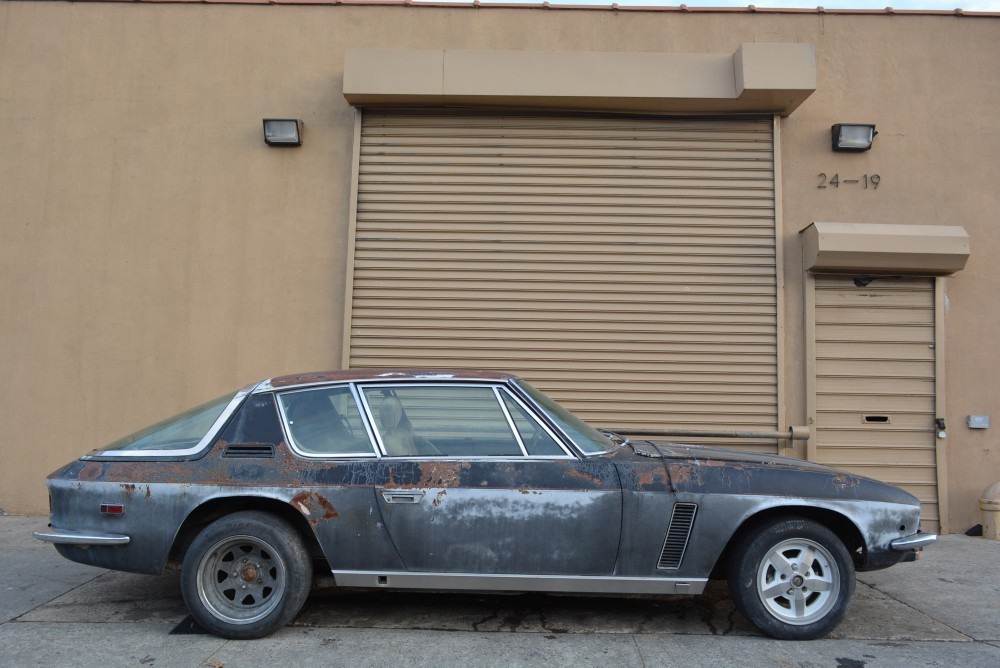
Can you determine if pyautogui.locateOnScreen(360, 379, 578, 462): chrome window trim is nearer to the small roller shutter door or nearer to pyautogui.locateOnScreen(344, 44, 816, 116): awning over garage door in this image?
pyautogui.locateOnScreen(344, 44, 816, 116): awning over garage door

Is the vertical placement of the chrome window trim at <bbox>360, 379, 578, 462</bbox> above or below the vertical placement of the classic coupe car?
above

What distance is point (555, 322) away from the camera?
767 centimetres

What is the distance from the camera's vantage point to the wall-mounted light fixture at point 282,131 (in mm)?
7789

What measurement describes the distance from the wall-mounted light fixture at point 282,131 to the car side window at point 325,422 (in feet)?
13.4

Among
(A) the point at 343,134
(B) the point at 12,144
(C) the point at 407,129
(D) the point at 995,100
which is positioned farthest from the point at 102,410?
(D) the point at 995,100

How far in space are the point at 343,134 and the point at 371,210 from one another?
0.88m

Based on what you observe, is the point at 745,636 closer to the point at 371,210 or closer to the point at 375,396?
the point at 375,396

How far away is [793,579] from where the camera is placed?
4207 millimetres

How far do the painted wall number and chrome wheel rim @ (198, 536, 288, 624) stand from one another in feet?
21.0

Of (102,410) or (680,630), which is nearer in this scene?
(680,630)

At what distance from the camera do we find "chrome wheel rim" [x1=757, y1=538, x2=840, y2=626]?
4191mm

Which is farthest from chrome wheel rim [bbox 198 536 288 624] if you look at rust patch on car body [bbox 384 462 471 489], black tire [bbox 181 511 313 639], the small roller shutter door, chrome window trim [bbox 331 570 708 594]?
the small roller shutter door

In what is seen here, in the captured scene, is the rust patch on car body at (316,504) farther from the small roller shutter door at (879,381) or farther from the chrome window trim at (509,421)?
the small roller shutter door at (879,381)

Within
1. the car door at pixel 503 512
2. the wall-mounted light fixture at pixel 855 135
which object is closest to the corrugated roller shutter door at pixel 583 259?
the wall-mounted light fixture at pixel 855 135
